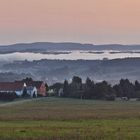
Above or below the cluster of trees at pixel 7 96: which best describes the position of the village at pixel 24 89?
above

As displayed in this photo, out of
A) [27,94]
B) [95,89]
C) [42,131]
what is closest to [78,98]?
[95,89]

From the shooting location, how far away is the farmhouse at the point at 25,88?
11644 centimetres

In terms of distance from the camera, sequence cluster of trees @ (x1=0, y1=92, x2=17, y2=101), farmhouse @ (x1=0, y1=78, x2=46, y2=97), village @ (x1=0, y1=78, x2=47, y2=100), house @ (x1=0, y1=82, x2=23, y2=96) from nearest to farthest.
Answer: cluster of trees @ (x1=0, y1=92, x2=17, y2=101) < village @ (x1=0, y1=78, x2=47, y2=100) < farmhouse @ (x1=0, y1=78, x2=46, y2=97) < house @ (x1=0, y1=82, x2=23, y2=96)

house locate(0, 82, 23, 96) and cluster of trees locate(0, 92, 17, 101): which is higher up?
house locate(0, 82, 23, 96)

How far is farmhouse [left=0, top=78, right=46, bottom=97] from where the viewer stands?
116438mm

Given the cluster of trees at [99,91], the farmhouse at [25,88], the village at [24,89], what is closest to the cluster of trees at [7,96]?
the village at [24,89]

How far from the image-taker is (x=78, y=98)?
10750 centimetres

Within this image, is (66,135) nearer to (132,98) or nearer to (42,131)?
(42,131)

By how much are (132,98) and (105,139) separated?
8019 centimetres

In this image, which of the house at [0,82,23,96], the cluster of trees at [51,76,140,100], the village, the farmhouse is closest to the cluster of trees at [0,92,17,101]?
the village

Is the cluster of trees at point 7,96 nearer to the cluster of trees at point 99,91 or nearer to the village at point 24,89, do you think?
the village at point 24,89

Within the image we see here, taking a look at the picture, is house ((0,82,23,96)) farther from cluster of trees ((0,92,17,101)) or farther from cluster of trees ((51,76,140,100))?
cluster of trees ((0,92,17,101))

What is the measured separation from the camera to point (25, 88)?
11875cm

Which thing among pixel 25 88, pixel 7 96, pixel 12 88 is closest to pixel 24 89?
pixel 25 88
